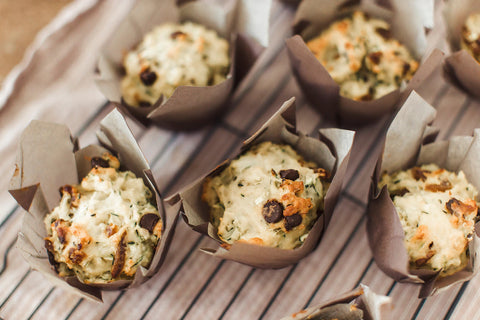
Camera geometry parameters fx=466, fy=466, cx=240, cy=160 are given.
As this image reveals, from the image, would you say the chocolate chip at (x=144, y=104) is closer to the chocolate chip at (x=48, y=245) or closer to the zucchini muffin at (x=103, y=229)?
the zucchini muffin at (x=103, y=229)

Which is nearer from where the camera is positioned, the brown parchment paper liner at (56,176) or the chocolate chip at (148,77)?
the brown parchment paper liner at (56,176)

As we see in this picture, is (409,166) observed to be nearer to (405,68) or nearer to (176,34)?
(405,68)

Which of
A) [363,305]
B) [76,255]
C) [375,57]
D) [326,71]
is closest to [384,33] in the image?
[375,57]

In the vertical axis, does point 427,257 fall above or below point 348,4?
below

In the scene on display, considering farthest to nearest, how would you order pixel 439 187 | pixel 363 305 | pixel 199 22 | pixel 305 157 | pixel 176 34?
pixel 199 22
pixel 176 34
pixel 305 157
pixel 439 187
pixel 363 305

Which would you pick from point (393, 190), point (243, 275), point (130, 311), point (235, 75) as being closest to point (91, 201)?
point (130, 311)

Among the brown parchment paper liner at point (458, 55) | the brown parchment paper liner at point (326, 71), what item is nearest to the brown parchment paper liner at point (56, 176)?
the brown parchment paper liner at point (326, 71)

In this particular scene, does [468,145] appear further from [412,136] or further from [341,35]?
[341,35]
